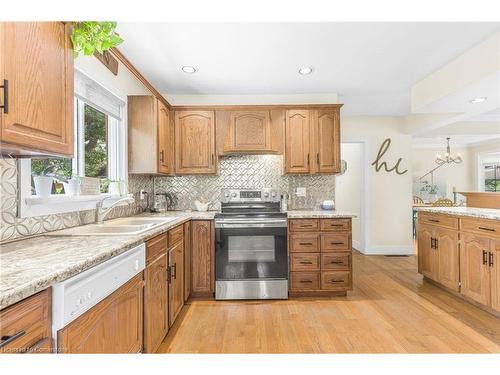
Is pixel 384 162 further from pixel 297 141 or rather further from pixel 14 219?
pixel 14 219

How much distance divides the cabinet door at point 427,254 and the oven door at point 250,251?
1.75 meters

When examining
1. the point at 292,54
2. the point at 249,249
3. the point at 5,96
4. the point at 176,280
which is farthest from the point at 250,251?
the point at 5,96

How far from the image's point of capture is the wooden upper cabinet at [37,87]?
102cm

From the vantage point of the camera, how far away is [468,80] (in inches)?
103

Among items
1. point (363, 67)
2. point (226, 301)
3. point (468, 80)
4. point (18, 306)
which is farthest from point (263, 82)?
A: point (18, 306)

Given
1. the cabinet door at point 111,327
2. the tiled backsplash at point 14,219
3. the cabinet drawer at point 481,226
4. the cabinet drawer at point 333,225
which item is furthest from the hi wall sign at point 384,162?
the tiled backsplash at point 14,219

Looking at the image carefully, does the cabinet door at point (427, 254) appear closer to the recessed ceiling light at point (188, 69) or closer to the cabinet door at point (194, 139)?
the cabinet door at point (194, 139)

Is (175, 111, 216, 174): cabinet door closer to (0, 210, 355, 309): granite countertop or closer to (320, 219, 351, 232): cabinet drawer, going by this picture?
(320, 219, 351, 232): cabinet drawer

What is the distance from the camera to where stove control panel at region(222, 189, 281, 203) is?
3.50 m

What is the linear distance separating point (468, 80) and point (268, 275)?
106 inches

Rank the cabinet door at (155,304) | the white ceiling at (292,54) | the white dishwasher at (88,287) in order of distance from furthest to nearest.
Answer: the white ceiling at (292,54)
the cabinet door at (155,304)
the white dishwasher at (88,287)

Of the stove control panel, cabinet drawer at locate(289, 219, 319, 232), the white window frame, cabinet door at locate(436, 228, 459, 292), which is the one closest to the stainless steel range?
cabinet drawer at locate(289, 219, 319, 232)

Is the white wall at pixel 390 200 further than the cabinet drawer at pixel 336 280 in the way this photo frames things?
Yes

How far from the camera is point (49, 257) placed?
1.11m
